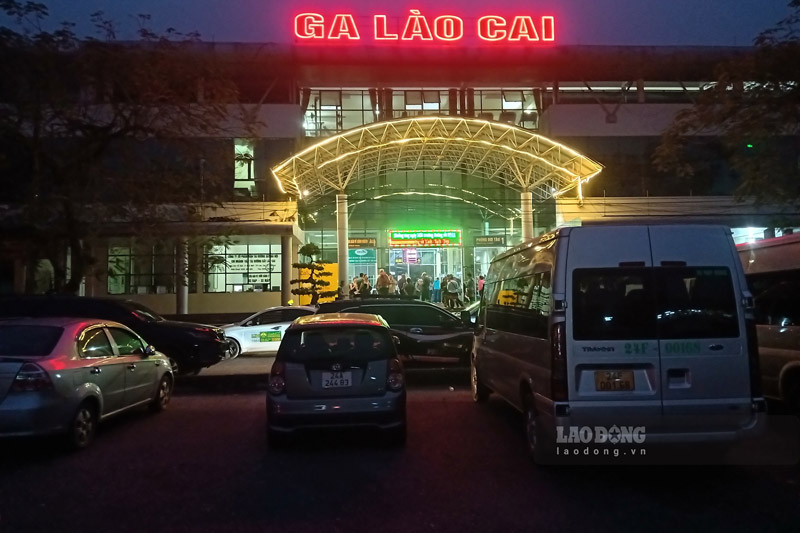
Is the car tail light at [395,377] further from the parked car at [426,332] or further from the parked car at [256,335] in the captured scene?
the parked car at [256,335]

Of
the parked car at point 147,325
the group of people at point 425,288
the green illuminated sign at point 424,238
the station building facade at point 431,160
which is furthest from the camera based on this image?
the green illuminated sign at point 424,238

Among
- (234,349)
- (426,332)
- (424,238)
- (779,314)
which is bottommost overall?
(234,349)

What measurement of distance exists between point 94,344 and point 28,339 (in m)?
0.76

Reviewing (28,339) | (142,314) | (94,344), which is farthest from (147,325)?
(28,339)

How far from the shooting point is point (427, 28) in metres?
28.6

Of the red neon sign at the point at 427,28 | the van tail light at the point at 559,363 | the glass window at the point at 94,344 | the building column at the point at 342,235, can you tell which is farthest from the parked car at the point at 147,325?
the red neon sign at the point at 427,28

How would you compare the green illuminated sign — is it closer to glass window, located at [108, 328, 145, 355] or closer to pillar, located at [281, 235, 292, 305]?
pillar, located at [281, 235, 292, 305]

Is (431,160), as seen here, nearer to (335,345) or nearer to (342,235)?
(342,235)

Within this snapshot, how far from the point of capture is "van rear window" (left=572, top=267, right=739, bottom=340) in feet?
19.1

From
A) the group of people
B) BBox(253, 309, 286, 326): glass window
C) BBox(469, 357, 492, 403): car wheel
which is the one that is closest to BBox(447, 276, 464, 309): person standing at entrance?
the group of people

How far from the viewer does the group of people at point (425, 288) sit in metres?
24.6

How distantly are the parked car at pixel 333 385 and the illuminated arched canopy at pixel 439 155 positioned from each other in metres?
16.7

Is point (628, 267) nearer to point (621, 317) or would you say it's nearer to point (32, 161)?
point (621, 317)

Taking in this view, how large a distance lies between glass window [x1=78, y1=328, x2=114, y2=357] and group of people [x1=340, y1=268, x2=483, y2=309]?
15.0m
